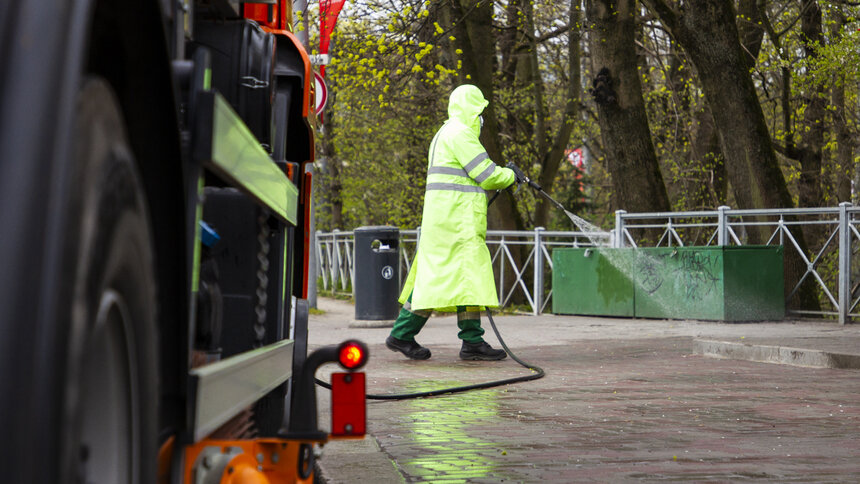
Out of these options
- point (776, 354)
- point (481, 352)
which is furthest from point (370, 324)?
point (776, 354)

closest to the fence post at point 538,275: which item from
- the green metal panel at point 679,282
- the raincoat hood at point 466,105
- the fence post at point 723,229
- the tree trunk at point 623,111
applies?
the tree trunk at point 623,111

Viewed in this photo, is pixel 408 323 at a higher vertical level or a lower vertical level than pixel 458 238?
lower

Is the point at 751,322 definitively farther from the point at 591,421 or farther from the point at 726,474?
the point at 726,474

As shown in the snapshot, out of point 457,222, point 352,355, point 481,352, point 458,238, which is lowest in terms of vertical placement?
point 481,352

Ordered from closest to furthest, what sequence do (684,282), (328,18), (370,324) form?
(370,324)
(684,282)
(328,18)

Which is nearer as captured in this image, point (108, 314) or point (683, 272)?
point (108, 314)

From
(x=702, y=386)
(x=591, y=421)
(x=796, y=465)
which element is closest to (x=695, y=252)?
(x=702, y=386)

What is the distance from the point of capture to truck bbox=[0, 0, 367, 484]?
46.8 inches

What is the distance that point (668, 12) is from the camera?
1634 cm

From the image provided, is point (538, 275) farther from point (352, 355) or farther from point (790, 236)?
point (352, 355)

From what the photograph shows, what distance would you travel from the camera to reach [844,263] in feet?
47.6

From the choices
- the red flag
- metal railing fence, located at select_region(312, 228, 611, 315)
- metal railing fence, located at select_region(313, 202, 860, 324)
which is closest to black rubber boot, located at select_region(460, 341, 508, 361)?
metal railing fence, located at select_region(313, 202, 860, 324)

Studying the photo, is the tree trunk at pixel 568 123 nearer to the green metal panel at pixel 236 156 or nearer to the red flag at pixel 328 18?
the red flag at pixel 328 18

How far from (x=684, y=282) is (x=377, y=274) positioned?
4109 millimetres
